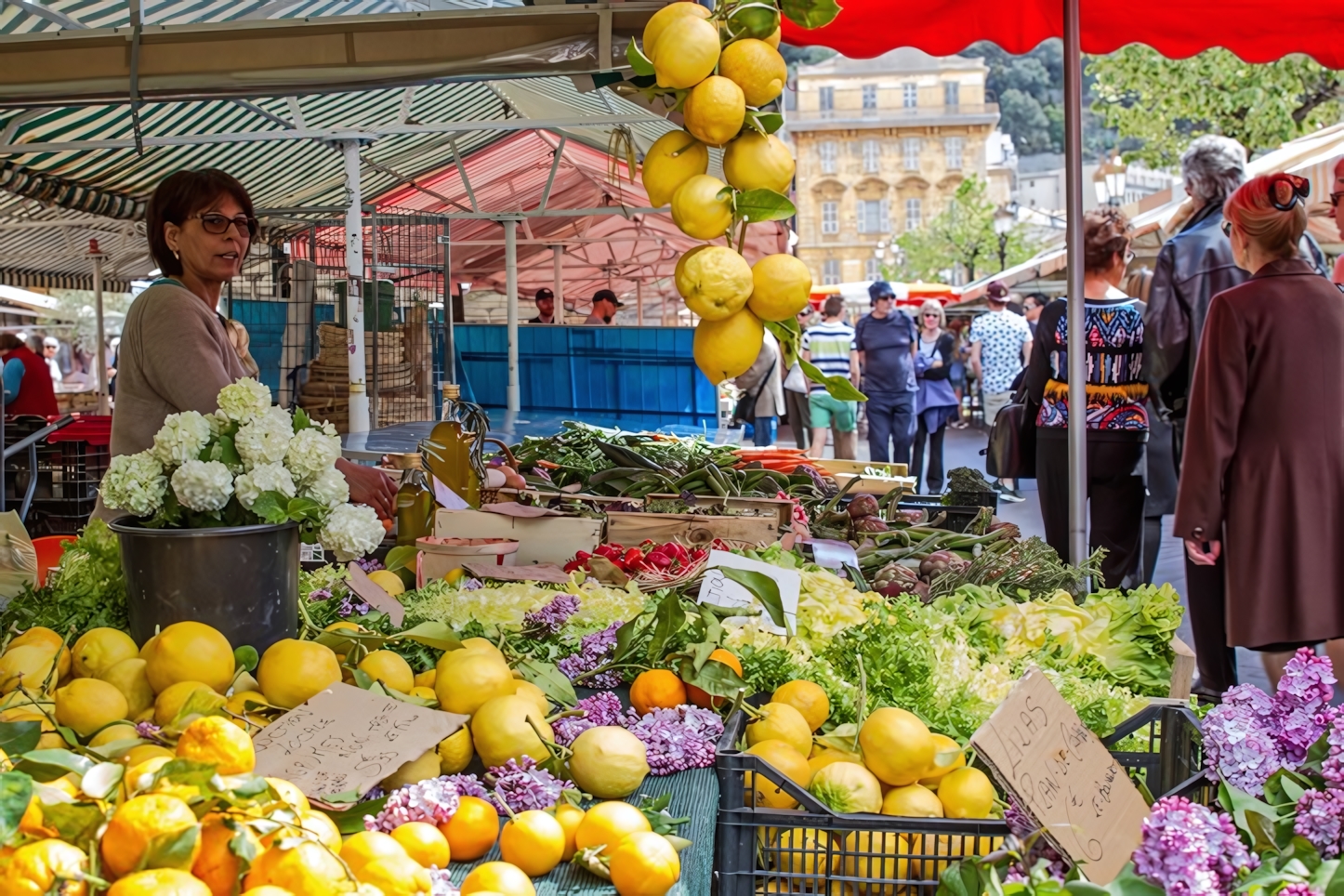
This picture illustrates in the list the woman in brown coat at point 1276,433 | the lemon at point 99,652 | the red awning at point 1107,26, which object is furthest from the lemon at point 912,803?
the red awning at point 1107,26

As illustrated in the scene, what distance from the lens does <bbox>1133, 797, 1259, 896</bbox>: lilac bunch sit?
134 centimetres

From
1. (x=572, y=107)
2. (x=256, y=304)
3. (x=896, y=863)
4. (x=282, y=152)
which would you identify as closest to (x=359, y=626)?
(x=896, y=863)

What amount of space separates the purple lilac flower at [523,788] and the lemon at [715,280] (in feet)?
2.35

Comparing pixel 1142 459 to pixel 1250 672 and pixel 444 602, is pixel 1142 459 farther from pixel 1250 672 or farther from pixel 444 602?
pixel 444 602

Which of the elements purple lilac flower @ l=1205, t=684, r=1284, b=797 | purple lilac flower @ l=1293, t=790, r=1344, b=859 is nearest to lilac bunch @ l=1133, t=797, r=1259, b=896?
purple lilac flower @ l=1293, t=790, r=1344, b=859

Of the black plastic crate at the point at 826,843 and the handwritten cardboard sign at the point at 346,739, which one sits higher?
the handwritten cardboard sign at the point at 346,739

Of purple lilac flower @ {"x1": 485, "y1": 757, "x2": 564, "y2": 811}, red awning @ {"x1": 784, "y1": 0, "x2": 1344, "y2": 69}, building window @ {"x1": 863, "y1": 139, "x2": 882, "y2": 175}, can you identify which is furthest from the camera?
building window @ {"x1": 863, "y1": 139, "x2": 882, "y2": 175}

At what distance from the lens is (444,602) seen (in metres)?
2.65

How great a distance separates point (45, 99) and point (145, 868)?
2.26 m

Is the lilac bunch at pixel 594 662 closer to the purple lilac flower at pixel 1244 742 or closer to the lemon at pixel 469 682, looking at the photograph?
the lemon at pixel 469 682

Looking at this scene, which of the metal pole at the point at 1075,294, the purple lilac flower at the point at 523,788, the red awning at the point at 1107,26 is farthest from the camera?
the red awning at the point at 1107,26

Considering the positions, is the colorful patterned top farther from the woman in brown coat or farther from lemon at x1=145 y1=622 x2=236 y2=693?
lemon at x1=145 y1=622 x2=236 y2=693

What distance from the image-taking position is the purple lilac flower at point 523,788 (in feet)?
5.48

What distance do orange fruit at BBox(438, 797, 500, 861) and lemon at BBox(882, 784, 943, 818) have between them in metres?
0.64
